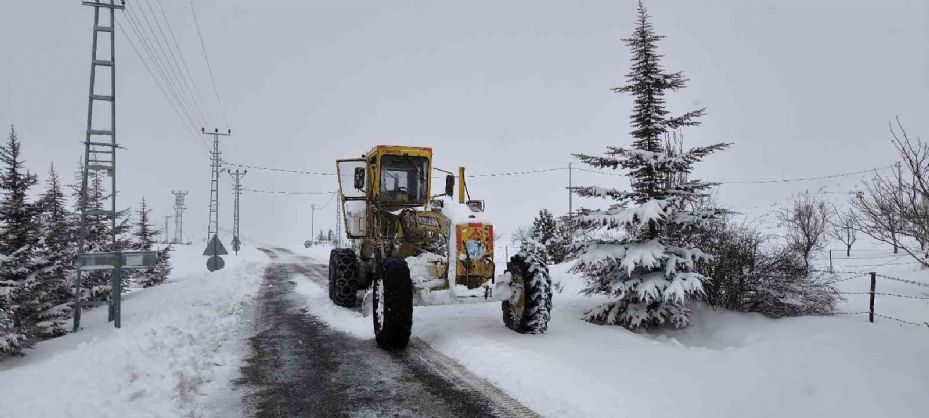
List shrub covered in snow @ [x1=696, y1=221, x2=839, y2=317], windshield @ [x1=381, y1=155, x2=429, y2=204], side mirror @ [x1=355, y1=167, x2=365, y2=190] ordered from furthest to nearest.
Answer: windshield @ [x1=381, y1=155, x2=429, y2=204], side mirror @ [x1=355, y1=167, x2=365, y2=190], shrub covered in snow @ [x1=696, y1=221, x2=839, y2=317]

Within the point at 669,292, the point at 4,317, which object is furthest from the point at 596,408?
the point at 4,317

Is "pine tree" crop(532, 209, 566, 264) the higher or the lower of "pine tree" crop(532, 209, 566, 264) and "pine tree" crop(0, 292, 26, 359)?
the higher

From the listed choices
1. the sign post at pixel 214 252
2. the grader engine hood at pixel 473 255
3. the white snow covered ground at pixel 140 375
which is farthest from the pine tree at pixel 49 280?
the grader engine hood at pixel 473 255

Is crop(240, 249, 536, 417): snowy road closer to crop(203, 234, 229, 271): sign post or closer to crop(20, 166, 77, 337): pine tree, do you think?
crop(20, 166, 77, 337): pine tree

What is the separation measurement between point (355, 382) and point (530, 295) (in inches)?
105

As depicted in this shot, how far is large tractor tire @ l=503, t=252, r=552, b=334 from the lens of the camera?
7016 mm

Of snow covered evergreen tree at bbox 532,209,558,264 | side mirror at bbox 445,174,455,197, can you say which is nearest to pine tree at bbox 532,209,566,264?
snow covered evergreen tree at bbox 532,209,558,264

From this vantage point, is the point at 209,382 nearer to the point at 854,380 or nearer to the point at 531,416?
the point at 531,416

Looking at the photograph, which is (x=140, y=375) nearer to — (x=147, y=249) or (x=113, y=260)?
(x=113, y=260)

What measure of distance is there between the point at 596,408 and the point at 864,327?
5.78 metres

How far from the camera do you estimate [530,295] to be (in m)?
7.07

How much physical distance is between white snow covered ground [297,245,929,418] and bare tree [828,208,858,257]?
1558mm

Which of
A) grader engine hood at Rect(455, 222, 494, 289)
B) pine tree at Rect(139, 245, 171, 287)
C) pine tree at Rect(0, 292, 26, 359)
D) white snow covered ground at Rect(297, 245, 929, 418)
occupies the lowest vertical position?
pine tree at Rect(139, 245, 171, 287)

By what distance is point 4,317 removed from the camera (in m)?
9.16
